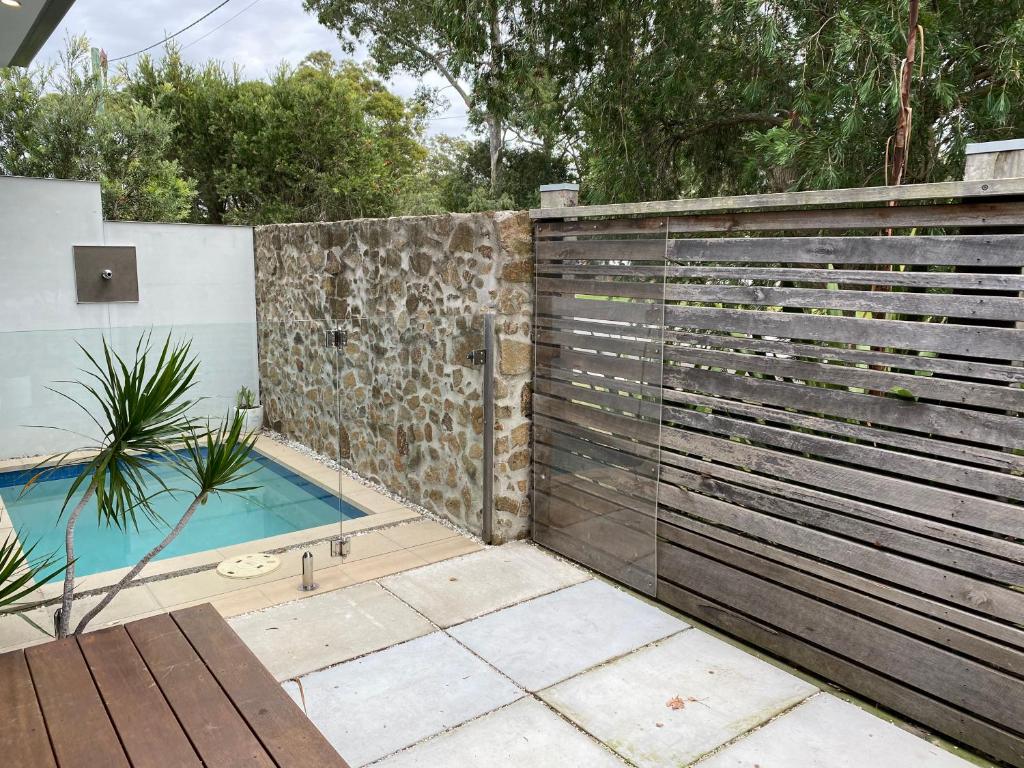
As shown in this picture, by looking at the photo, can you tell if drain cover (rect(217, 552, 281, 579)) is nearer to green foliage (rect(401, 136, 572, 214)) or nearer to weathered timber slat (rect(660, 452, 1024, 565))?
weathered timber slat (rect(660, 452, 1024, 565))

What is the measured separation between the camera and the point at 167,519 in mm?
4891

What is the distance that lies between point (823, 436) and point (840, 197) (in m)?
0.94

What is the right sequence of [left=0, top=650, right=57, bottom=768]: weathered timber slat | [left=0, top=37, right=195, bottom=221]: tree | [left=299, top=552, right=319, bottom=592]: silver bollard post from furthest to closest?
[left=0, top=37, right=195, bottom=221]: tree → [left=299, top=552, right=319, bottom=592]: silver bollard post → [left=0, top=650, right=57, bottom=768]: weathered timber slat

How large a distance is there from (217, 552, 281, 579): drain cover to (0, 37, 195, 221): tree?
822cm

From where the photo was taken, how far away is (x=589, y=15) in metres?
8.58

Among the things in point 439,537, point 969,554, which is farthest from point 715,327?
point 439,537

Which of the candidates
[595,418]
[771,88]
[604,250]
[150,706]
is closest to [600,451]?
[595,418]

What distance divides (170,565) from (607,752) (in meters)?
2.76

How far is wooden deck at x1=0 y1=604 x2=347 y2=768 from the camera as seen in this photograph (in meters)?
1.64

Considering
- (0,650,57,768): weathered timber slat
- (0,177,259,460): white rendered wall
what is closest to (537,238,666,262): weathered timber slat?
(0,650,57,768): weathered timber slat

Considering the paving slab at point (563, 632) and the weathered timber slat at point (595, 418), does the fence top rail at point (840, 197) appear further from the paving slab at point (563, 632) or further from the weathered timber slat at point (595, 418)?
the paving slab at point (563, 632)

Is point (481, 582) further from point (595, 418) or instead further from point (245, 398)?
point (245, 398)

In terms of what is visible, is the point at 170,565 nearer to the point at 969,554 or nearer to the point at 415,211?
the point at 969,554

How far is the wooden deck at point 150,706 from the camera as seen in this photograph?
1637mm
